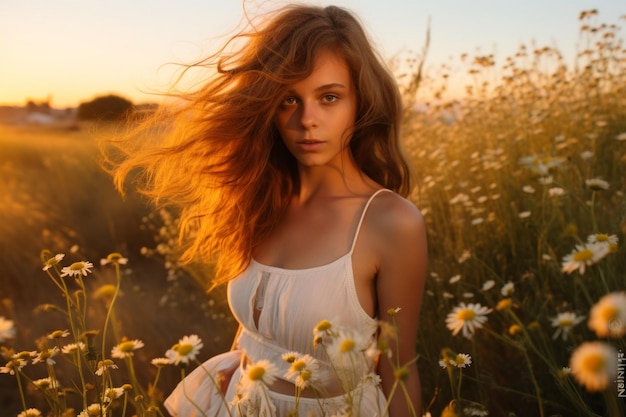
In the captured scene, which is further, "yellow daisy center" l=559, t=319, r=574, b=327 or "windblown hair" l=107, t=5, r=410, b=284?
"windblown hair" l=107, t=5, r=410, b=284

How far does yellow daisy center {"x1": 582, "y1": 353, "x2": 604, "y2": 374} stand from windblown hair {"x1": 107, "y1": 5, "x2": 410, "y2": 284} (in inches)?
54.5

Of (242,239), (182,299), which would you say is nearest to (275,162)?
(242,239)

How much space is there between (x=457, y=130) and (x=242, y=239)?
3062 millimetres

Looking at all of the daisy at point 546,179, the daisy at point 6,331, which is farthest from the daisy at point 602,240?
the daisy at point 6,331

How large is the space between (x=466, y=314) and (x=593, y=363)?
1.60 ft

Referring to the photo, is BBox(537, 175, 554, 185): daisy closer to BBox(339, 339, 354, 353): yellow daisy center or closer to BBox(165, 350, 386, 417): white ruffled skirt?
BBox(165, 350, 386, 417): white ruffled skirt

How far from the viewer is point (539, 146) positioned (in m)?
4.02

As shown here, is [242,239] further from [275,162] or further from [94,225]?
[94,225]

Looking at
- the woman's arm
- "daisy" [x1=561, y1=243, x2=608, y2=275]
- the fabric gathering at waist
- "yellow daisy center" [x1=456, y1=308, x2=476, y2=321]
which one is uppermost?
"daisy" [x1=561, y1=243, x2=608, y2=275]

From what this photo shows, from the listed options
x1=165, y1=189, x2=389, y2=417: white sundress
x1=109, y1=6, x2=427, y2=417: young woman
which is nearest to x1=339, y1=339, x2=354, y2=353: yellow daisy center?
x1=109, y1=6, x2=427, y2=417: young woman

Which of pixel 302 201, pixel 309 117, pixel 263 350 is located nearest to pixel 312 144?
pixel 309 117

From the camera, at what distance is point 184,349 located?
122cm

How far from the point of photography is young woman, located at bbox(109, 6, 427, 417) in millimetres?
1905

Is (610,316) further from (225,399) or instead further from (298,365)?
(225,399)
